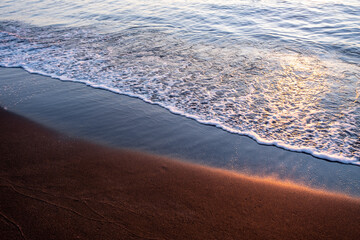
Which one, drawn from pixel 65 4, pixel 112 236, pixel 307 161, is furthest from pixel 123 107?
pixel 65 4

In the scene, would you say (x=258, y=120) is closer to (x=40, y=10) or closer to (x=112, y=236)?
(x=112, y=236)

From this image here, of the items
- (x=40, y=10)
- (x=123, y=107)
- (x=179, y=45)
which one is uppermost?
(x=40, y=10)

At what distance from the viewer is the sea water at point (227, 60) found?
4129 mm

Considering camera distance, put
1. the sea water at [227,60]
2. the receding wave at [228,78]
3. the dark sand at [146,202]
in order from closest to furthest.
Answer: the dark sand at [146,202], the receding wave at [228,78], the sea water at [227,60]

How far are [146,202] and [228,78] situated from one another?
144 inches

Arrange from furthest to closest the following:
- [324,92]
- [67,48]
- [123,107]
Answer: [67,48]
[324,92]
[123,107]

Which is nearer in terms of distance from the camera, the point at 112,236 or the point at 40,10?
the point at 112,236

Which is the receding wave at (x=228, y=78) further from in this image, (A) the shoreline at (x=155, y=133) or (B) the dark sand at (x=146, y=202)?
(B) the dark sand at (x=146, y=202)

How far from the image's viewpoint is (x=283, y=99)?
4.69m

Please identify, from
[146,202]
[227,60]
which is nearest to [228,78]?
[227,60]

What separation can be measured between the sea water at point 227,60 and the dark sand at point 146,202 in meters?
1.05

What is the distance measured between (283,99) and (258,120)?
3.00ft

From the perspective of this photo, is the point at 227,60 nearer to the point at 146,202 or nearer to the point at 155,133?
the point at 155,133

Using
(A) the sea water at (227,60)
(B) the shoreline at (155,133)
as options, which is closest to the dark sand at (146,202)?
(B) the shoreline at (155,133)
